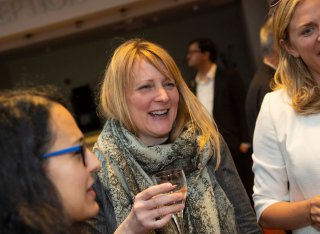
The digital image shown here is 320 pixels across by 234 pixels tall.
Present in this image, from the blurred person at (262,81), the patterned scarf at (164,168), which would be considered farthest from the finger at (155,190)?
the blurred person at (262,81)

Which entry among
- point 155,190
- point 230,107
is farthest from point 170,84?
point 230,107

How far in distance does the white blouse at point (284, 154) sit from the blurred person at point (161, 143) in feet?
0.48

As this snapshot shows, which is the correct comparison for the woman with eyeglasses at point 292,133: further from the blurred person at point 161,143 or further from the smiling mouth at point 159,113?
the smiling mouth at point 159,113

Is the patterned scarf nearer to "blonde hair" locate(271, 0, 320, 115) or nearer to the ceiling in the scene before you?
"blonde hair" locate(271, 0, 320, 115)

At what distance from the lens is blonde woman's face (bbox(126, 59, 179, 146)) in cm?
189

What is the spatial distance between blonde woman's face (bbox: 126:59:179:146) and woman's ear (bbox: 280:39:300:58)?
481 millimetres

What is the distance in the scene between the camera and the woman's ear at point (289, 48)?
1.78m

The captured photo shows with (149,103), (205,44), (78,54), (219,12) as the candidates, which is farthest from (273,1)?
(78,54)

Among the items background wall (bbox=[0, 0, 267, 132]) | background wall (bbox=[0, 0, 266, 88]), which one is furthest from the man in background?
background wall (bbox=[0, 0, 266, 88])

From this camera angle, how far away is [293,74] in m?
1.82

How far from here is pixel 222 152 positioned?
1.94 meters

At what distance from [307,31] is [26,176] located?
3.85ft

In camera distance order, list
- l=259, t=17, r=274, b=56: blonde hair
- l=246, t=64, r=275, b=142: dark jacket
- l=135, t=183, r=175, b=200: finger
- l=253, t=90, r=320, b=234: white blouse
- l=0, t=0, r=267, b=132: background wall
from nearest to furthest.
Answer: l=135, t=183, r=175, b=200: finger, l=253, t=90, r=320, b=234: white blouse, l=246, t=64, r=275, b=142: dark jacket, l=259, t=17, r=274, b=56: blonde hair, l=0, t=0, r=267, b=132: background wall

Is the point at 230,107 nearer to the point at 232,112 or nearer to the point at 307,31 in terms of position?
the point at 232,112
